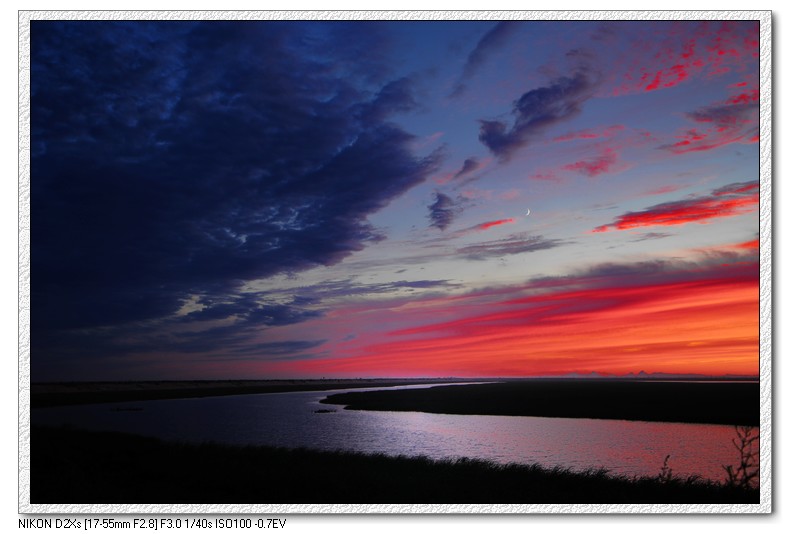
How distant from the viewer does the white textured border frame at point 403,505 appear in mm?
10250

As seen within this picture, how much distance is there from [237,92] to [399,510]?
10548 mm

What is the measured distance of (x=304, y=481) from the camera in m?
12.8

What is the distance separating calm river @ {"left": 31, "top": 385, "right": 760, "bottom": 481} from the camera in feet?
66.8

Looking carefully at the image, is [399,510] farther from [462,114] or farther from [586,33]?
[586,33]

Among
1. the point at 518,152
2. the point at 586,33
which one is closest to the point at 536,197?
the point at 518,152

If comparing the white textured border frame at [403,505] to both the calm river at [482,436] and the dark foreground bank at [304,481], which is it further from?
the calm river at [482,436]

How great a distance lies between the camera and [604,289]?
52.3 feet

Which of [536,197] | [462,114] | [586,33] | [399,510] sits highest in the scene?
[586,33]

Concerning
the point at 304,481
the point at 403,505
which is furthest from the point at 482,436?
the point at 403,505

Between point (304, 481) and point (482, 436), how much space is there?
15729 mm

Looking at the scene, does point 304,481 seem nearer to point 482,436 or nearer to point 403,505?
point 403,505

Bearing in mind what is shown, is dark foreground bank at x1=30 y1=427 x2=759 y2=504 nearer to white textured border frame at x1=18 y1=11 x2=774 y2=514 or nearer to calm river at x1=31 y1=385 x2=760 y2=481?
white textured border frame at x1=18 y1=11 x2=774 y2=514

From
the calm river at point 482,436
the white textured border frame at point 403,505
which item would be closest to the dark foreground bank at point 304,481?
the white textured border frame at point 403,505

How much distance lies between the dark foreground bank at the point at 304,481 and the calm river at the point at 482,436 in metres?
3.10
